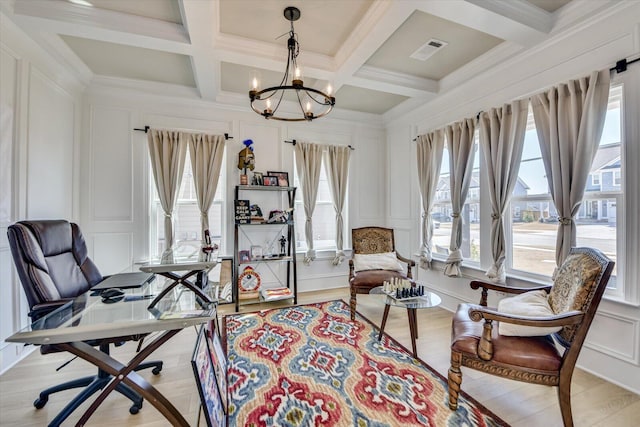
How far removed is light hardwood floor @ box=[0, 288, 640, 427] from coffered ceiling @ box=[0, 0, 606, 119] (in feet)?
9.13

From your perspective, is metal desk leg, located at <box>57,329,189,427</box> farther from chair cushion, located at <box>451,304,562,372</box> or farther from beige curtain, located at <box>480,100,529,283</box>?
beige curtain, located at <box>480,100,529,283</box>

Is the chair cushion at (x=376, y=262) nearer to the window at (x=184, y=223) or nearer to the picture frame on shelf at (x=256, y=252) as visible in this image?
the picture frame on shelf at (x=256, y=252)

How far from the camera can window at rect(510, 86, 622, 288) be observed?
6.96 feet

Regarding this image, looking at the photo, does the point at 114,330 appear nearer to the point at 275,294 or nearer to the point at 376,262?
the point at 275,294

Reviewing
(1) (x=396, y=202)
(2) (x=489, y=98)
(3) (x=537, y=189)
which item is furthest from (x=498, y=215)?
(1) (x=396, y=202)

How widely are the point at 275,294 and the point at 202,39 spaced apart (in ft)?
9.74

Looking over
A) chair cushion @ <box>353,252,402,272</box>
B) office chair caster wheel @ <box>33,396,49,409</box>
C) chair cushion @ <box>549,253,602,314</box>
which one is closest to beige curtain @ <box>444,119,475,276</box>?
chair cushion @ <box>353,252,402,272</box>

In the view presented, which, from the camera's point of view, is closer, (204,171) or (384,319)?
(384,319)

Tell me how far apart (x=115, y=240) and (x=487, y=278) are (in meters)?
4.46

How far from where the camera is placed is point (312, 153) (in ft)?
14.0

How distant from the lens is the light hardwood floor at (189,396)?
1.68 m

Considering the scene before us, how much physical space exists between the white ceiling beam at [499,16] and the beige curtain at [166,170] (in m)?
3.15

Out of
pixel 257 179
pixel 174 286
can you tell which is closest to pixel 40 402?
pixel 174 286

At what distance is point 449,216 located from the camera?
3.60 metres
